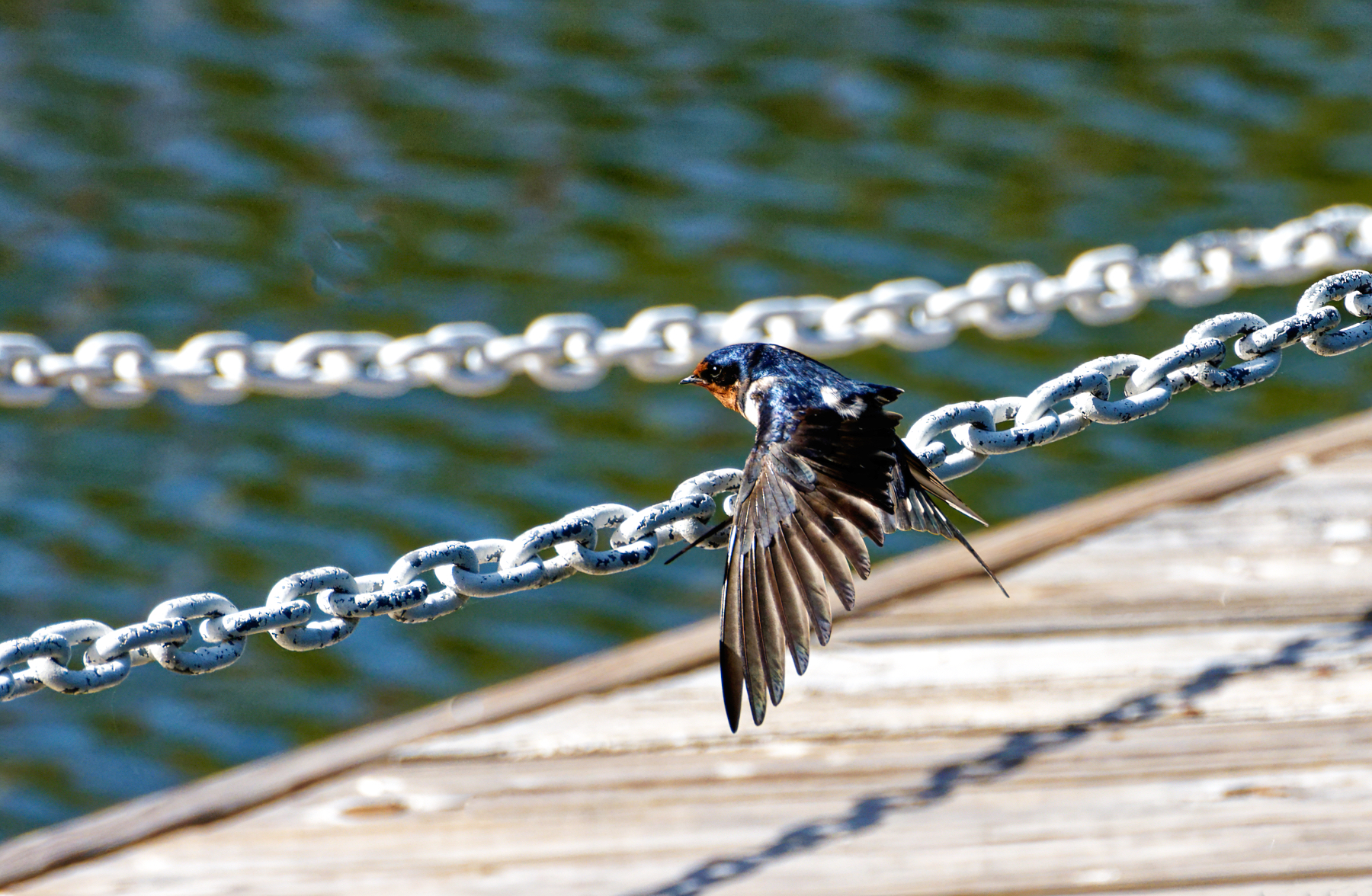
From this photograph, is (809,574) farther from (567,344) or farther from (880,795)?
(567,344)

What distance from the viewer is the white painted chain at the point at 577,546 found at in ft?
5.30

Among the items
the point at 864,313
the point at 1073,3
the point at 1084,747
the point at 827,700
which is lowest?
the point at 1084,747

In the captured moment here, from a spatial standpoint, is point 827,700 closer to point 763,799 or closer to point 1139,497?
point 763,799

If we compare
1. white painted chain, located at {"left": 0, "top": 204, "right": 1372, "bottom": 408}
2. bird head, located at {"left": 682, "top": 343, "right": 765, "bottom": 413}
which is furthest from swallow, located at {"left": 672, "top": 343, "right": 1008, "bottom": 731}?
white painted chain, located at {"left": 0, "top": 204, "right": 1372, "bottom": 408}

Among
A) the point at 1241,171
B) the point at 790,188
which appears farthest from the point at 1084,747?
the point at 1241,171

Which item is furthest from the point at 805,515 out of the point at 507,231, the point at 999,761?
the point at 507,231

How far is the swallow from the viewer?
164 cm

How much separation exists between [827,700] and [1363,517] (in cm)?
150

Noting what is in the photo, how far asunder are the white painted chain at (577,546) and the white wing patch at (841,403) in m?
0.08

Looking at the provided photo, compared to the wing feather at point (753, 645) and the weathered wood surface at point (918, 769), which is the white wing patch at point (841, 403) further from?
the weathered wood surface at point (918, 769)

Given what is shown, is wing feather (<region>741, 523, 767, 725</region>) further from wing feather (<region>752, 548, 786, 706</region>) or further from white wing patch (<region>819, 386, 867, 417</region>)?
white wing patch (<region>819, 386, 867, 417</region>)

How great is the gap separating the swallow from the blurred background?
3.53 metres

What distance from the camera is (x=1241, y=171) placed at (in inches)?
304

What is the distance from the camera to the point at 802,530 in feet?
5.58
